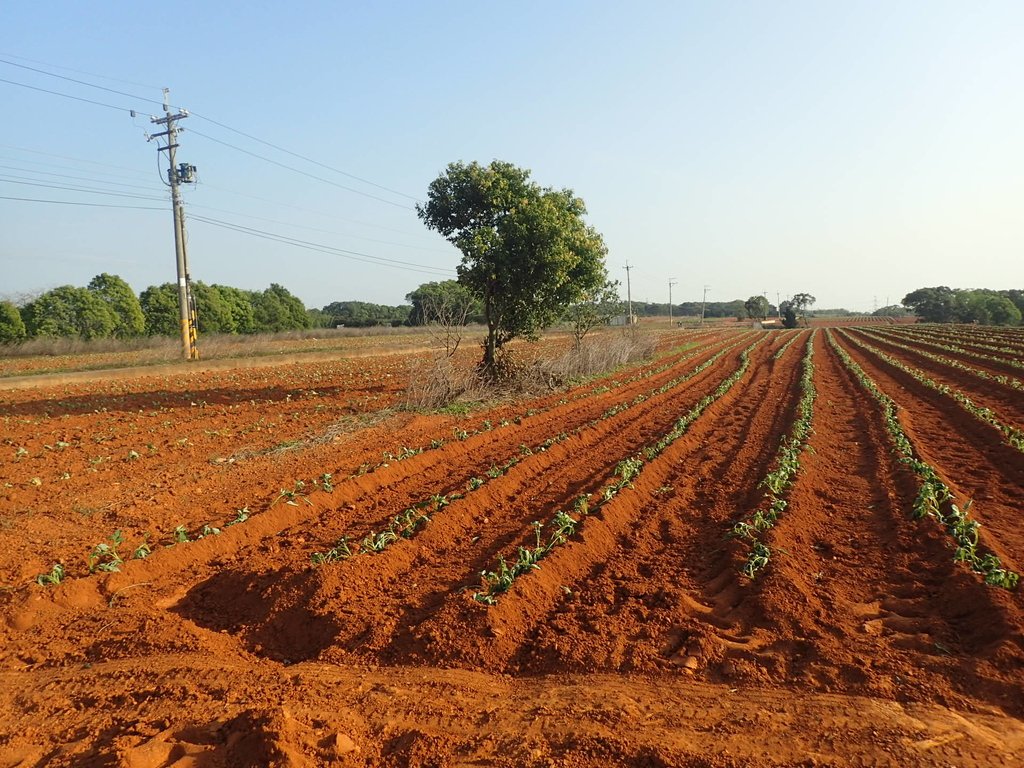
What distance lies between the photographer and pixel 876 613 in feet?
16.2

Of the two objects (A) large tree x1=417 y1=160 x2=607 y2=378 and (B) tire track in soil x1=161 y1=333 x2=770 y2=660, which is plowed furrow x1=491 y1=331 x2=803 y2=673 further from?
(A) large tree x1=417 y1=160 x2=607 y2=378

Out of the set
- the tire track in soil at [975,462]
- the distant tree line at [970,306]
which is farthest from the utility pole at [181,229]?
the distant tree line at [970,306]

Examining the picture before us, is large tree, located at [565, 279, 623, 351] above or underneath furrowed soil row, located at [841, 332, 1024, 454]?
above

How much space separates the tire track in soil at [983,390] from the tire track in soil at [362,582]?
421 inches

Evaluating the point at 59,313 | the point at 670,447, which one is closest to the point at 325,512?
the point at 670,447

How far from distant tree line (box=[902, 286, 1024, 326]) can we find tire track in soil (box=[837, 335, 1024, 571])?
3328 inches

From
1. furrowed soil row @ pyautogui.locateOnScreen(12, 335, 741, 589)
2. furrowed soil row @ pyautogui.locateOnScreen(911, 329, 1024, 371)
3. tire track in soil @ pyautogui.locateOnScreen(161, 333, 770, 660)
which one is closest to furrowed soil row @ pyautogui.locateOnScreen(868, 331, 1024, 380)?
furrowed soil row @ pyautogui.locateOnScreen(911, 329, 1024, 371)

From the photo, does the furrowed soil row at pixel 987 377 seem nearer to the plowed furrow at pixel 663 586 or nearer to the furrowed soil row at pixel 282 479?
the plowed furrow at pixel 663 586

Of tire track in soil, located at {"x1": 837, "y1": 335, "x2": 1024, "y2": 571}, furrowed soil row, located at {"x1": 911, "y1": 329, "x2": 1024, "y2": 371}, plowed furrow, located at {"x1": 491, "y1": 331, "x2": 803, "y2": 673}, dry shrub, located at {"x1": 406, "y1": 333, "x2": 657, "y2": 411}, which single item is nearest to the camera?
plowed furrow, located at {"x1": 491, "y1": 331, "x2": 803, "y2": 673}

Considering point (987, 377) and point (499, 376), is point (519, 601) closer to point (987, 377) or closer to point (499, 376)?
point (499, 376)

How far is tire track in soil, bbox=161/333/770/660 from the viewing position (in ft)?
16.1

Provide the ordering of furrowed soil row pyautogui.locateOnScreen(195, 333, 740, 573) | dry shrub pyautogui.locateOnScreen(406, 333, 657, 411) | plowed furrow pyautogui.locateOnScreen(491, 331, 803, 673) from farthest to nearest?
1. dry shrub pyautogui.locateOnScreen(406, 333, 657, 411)
2. furrowed soil row pyautogui.locateOnScreen(195, 333, 740, 573)
3. plowed furrow pyautogui.locateOnScreen(491, 331, 803, 673)

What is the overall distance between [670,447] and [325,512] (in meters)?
5.69

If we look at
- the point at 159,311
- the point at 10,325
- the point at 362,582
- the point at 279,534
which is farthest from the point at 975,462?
the point at 159,311
